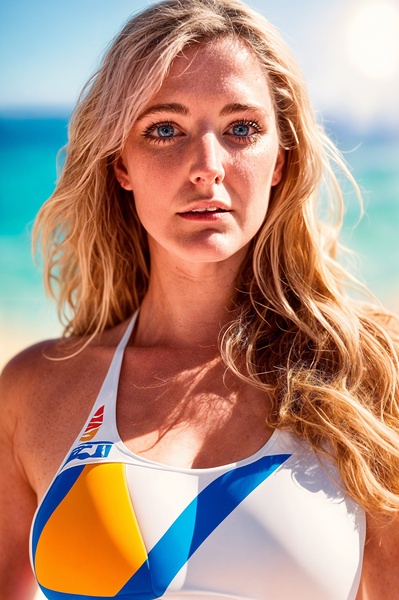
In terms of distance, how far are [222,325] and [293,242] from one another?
317mm

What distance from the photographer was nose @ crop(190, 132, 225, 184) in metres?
1.80

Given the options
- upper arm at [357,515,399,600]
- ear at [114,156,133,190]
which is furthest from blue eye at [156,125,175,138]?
upper arm at [357,515,399,600]

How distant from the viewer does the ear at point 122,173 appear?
7.06ft

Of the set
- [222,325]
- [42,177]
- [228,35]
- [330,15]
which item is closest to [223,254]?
[222,325]

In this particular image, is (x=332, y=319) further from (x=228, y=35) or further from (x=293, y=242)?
(x=228, y=35)

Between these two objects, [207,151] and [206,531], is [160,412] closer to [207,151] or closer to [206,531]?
[206,531]

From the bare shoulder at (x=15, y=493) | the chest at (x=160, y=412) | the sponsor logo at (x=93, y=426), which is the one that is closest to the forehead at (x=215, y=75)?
the chest at (x=160, y=412)

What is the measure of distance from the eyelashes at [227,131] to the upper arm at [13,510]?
0.86m

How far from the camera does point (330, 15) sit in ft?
18.1

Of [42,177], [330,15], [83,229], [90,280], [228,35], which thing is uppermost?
[330,15]

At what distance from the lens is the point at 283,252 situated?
84.0 inches

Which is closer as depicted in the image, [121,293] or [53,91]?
[121,293]

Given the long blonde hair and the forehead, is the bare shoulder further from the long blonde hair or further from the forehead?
the forehead

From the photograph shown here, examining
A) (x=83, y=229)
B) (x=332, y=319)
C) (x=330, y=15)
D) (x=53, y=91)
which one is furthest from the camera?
(x=53, y=91)
